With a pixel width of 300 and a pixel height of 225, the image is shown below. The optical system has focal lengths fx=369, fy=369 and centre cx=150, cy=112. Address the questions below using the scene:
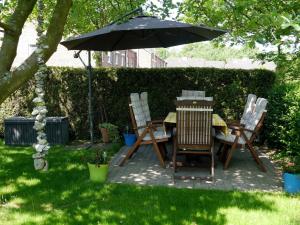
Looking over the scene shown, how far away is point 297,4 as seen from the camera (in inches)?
237

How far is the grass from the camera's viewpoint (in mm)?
4359

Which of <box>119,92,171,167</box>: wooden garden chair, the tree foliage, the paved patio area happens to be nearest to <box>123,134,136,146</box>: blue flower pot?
the paved patio area

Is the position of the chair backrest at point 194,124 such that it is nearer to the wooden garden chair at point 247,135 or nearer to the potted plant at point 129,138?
the wooden garden chair at point 247,135

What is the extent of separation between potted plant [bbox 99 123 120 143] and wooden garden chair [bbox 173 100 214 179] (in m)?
3.04

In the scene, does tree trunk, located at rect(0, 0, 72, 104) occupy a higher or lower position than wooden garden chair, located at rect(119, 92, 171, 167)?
higher

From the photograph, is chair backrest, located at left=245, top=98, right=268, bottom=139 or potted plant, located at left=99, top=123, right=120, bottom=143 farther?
potted plant, located at left=99, top=123, right=120, bottom=143

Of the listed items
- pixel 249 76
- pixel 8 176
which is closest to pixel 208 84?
pixel 249 76

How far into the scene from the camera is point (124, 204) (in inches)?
192

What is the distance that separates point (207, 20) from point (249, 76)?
12.6ft

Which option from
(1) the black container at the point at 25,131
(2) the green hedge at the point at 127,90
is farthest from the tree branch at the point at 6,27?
(2) the green hedge at the point at 127,90

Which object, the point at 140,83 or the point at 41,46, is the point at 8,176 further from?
the point at 140,83

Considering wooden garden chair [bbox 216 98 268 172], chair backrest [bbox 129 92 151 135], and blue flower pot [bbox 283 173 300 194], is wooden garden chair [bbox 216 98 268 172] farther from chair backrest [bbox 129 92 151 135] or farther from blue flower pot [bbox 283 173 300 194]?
chair backrest [bbox 129 92 151 135]

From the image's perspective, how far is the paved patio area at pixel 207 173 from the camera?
18.9 ft

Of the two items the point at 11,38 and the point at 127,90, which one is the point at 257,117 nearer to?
the point at 127,90
